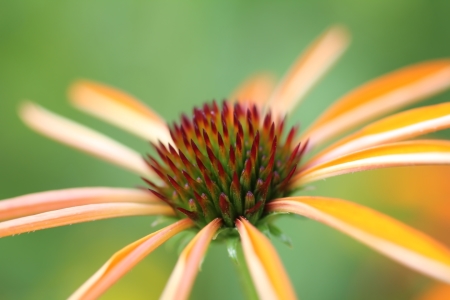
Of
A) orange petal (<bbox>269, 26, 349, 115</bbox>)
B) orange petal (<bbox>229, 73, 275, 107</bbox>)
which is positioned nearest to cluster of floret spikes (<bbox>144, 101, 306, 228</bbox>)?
orange petal (<bbox>269, 26, 349, 115</bbox>)

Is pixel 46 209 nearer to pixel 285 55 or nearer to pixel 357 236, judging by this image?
pixel 357 236

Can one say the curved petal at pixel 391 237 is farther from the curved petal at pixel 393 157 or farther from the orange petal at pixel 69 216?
the orange petal at pixel 69 216

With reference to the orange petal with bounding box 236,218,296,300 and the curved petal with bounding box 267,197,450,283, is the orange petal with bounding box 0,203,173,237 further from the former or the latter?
the curved petal with bounding box 267,197,450,283

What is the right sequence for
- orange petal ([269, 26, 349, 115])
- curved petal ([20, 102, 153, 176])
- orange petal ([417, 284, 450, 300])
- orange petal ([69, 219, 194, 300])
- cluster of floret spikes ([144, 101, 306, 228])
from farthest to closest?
orange petal ([269, 26, 349, 115]) → curved petal ([20, 102, 153, 176]) → orange petal ([417, 284, 450, 300]) → cluster of floret spikes ([144, 101, 306, 228]) → orange petal ([69, 219, 194, 300])

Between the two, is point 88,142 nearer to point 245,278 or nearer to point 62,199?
point 62,199

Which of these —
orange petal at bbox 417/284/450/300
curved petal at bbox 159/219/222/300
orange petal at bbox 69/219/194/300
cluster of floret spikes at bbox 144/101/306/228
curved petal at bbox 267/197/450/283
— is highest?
cluster of floret spikes at bbox 144/101/306/228

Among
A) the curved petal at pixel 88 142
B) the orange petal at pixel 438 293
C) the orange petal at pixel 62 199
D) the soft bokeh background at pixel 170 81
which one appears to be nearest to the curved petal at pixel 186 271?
the orange petal at pixel 62 199

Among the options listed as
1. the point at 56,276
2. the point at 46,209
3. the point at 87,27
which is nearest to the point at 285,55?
the point at 87,27
